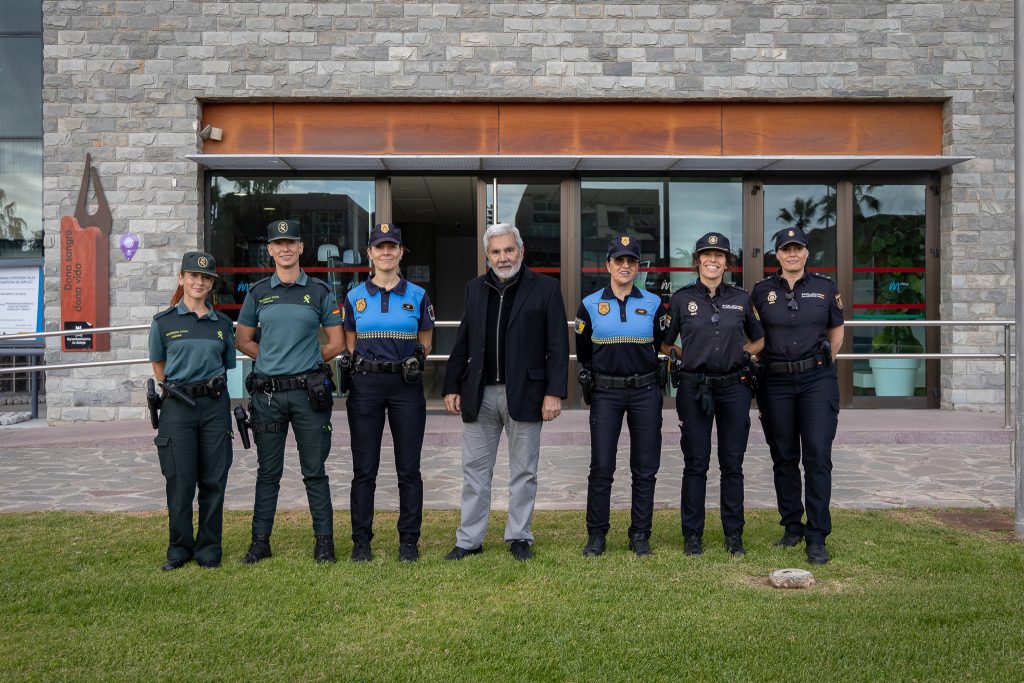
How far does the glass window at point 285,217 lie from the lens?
442 inches

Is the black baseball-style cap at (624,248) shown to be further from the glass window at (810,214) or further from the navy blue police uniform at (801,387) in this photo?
the glass window at (810,214)

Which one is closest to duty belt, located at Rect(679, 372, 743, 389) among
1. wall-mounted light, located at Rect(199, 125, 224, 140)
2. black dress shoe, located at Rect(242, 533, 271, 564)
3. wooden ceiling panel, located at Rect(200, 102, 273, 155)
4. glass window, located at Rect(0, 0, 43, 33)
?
black dress shoe, located at Rect(242, 533, 271, 564)

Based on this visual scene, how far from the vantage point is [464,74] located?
10789 millimetres

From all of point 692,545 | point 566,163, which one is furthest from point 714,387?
point 566,163

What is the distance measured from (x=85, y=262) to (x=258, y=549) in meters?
7.10

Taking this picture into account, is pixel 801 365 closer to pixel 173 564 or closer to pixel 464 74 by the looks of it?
pixel 173 564

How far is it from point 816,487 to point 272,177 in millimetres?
8434

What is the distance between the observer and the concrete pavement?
21.5 feet

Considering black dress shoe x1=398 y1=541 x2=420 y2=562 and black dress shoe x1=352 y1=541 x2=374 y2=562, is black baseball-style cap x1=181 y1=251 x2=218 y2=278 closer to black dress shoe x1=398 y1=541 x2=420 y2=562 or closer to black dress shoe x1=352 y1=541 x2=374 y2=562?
black dress shoe x1=352 y1=541 x2=374 y2=562

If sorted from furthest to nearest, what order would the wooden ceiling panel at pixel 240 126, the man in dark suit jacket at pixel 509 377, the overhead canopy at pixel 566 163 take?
the wooden ceiling panel at pixel 240 126, the overhead canopy at pixel 566 163, the man in dark suit jacket at pixel 509 377

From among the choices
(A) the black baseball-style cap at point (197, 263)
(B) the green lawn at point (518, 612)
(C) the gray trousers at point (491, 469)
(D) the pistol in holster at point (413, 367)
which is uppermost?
(A) the black baseball-style cap at point (197, 263)

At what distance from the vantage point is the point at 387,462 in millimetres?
8250

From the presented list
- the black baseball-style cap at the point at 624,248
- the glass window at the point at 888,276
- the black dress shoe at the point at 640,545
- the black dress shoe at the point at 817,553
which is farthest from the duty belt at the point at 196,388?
the glass window at the point at 888,276

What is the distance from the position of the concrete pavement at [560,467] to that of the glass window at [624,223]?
1779 mm
